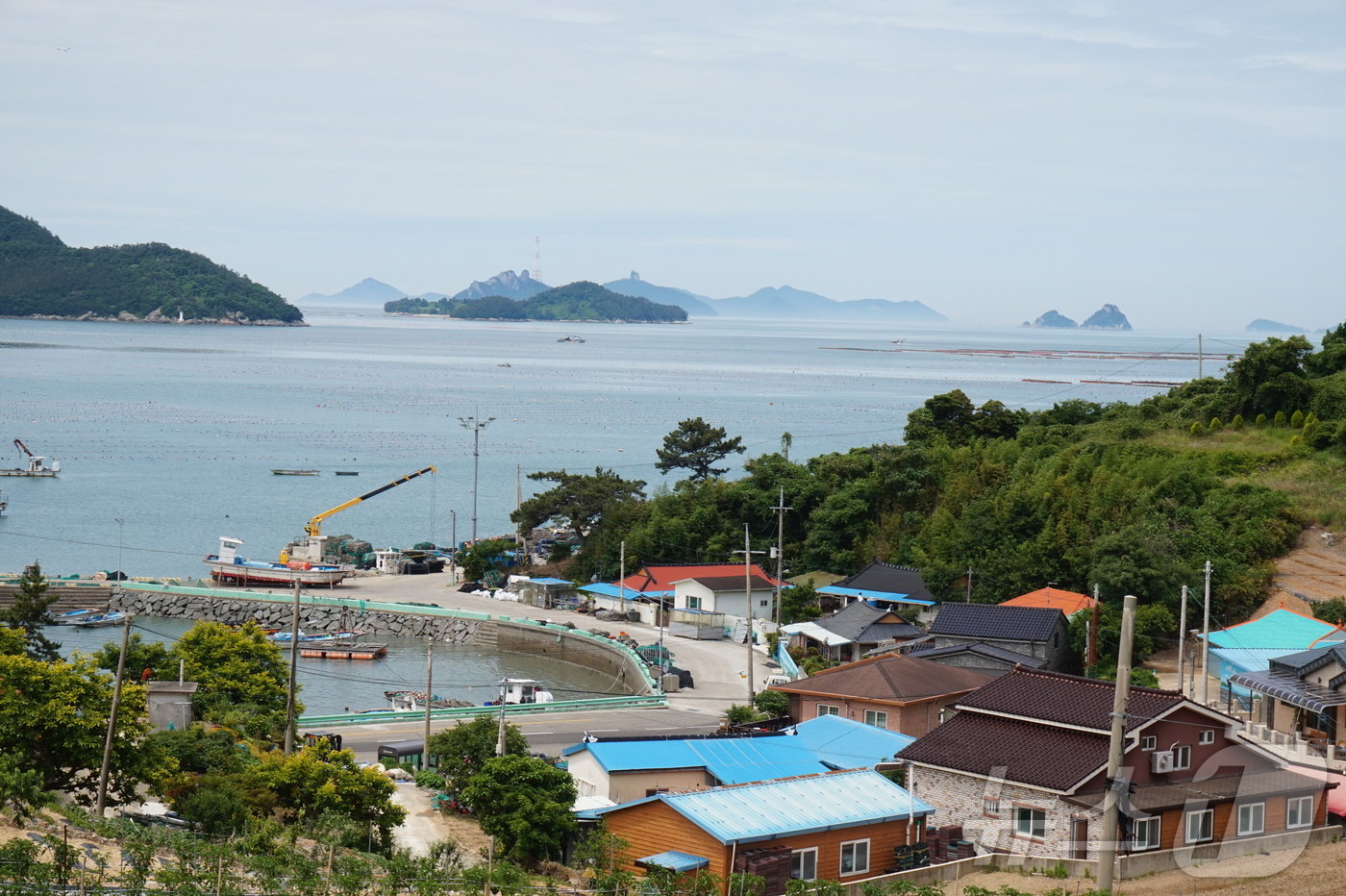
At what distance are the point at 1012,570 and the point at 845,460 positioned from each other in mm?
10729

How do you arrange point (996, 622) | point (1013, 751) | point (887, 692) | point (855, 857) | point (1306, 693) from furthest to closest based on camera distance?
point (996, 622) < point (887, 692) < point (1306, 693) < point (1013, 751) < point (855, 857)

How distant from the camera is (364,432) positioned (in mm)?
86188

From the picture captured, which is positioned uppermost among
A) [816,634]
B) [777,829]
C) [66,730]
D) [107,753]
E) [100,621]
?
[66,730]

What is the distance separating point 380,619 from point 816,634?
1354 cm

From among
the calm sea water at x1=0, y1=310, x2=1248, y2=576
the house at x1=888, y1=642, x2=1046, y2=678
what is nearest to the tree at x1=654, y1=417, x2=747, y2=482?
the calm sea water at x1=0, y1=310, x2=1248, y2=576

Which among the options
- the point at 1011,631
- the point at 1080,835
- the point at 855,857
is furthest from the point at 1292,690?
the point at 855,857

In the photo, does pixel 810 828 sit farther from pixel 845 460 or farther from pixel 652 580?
pixel 845 460

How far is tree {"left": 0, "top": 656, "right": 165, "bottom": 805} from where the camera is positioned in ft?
43.8

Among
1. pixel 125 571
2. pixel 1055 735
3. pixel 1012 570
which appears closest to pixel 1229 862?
pixel 1055 735

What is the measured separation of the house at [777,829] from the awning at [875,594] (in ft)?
55.3

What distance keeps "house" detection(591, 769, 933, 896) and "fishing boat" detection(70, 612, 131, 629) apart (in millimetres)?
25040

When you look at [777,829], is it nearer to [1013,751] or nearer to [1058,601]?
[1013,751]

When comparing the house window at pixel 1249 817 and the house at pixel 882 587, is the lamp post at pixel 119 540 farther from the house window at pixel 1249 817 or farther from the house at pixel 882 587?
the house window at pixel 1249 817

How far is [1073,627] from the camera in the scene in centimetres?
2528
